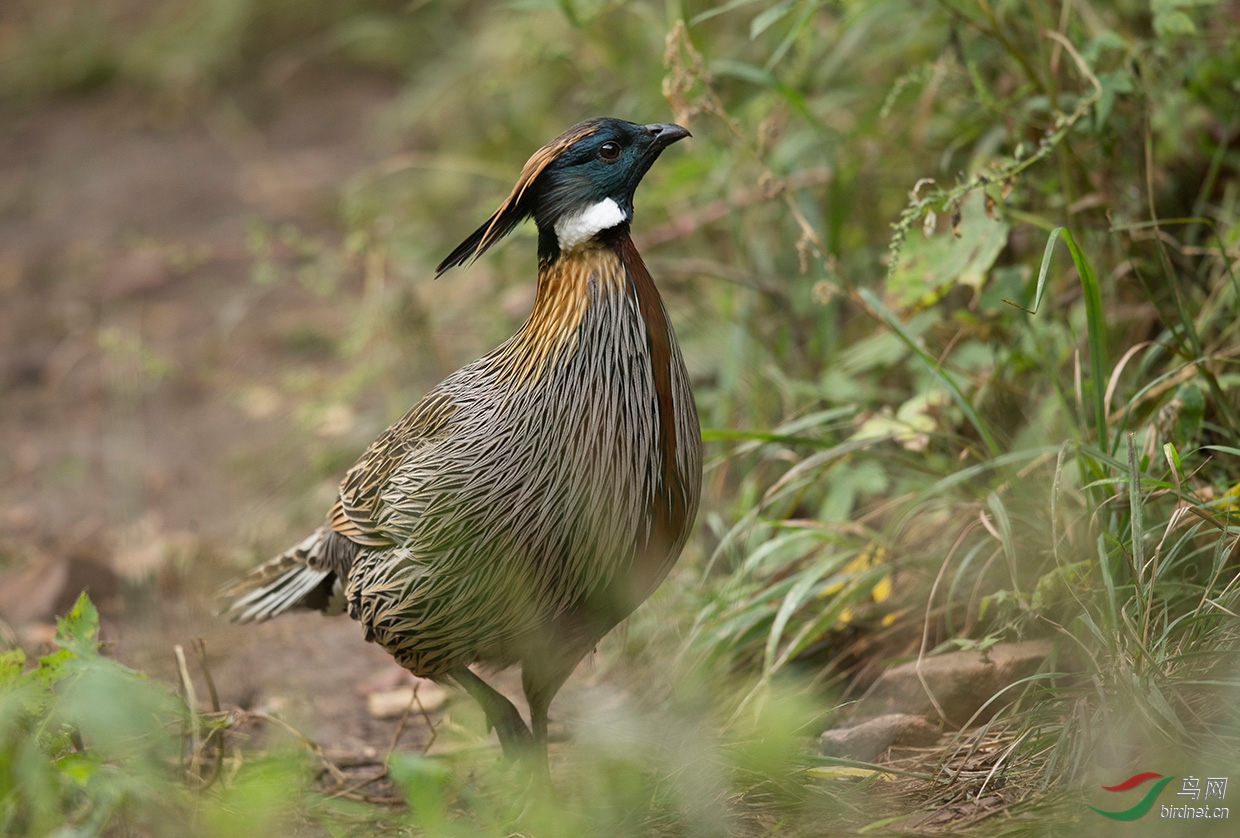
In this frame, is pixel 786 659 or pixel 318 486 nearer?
pixel 786 659

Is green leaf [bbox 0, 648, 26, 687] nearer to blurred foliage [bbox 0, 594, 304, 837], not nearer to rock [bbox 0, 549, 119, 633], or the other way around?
blurred foliage [bbox 0, 594, 304, 837]

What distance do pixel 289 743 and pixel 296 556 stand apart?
66cm

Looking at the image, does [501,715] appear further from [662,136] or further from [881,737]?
[662,136]

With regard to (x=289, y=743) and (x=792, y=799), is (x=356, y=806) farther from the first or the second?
(x=792, y=799)

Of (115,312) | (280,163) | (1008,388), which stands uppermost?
(280,163)

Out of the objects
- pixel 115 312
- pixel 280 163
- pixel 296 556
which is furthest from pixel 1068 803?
pixel 280 163

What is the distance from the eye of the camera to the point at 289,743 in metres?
3.71

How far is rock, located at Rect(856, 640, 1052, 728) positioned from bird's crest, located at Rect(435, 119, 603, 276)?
1.73 m

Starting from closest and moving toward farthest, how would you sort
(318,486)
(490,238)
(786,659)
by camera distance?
(490,238)
(786,659)
(318,486)

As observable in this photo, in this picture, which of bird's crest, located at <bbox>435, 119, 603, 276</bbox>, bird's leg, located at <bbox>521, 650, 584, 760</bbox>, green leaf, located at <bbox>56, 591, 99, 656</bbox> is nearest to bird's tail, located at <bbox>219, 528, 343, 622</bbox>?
bird's leg, located at <bbox>521, 650, 584, 760</bbox>

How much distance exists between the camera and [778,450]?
455 centimetres

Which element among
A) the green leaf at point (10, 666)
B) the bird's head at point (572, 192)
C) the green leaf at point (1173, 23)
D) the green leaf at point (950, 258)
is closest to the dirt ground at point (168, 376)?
the green leaf at point (10, 666)

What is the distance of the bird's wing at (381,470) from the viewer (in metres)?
3.48

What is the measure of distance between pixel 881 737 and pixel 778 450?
59.5 inches
